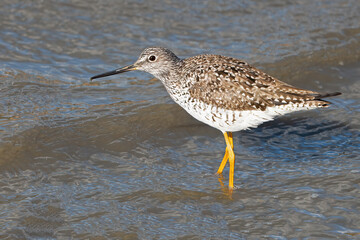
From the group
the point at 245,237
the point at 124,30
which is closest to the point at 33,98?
the point at 124,30

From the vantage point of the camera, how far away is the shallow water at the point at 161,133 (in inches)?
303

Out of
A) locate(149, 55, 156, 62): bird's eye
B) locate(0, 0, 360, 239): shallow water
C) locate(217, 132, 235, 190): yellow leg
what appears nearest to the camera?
locate(0, 0, 360, 239): shallow water

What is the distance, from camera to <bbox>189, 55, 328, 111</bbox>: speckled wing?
839 cm

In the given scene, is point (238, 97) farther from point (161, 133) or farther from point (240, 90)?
point (161, 133)

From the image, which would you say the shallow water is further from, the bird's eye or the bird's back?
the bird's eye

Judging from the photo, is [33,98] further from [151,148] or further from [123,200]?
[123,200]

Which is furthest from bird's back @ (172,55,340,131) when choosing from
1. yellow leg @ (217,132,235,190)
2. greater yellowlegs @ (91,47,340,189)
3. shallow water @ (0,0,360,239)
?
shallow water @ (0,0,360,239)

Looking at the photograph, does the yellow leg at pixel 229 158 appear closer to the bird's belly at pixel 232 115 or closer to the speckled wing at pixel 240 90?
the bird's belly at pixel 232 115

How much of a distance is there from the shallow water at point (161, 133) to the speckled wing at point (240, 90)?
1.26m

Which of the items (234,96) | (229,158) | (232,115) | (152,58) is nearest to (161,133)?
(152,58)

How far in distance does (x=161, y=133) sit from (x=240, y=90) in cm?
227

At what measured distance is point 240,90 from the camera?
8430 mm

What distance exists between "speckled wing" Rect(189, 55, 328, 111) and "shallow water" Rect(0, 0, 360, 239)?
126 cm

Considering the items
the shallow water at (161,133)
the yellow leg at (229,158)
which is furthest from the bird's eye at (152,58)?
the yellow leg at (229,158)
